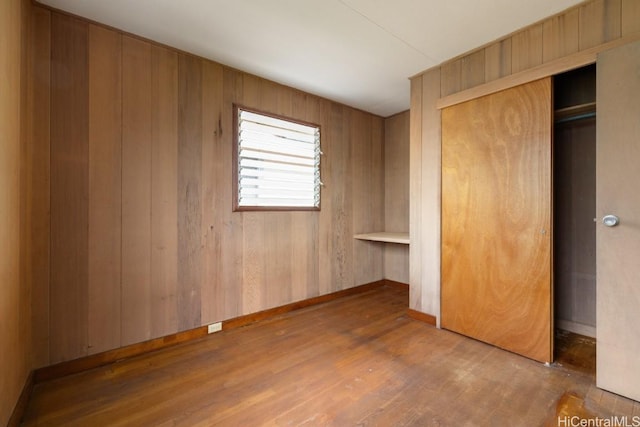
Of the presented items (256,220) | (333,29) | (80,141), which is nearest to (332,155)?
(256,220)

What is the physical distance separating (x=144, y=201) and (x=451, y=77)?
281cm

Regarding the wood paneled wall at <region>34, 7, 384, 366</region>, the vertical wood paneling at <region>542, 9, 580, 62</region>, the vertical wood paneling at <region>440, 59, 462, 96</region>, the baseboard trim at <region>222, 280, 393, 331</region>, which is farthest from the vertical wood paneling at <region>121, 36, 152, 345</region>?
the vertical wood paneling at <region>542, 9, 580, 62</region>

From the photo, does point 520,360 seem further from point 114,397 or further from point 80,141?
point 80,141

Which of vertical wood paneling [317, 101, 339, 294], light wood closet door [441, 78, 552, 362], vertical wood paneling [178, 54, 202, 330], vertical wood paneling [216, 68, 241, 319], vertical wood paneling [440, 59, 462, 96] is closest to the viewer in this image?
light wood closet door [441, 78, 552, 362]

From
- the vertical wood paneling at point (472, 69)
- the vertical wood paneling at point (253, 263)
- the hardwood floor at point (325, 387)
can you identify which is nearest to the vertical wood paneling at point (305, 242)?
the vertical wood paneling at point (253, 263)

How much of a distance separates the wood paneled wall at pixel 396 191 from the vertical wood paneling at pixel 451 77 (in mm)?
1251

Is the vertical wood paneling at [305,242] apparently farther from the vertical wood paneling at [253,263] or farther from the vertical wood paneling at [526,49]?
the vertical wood paneling at [526,49]

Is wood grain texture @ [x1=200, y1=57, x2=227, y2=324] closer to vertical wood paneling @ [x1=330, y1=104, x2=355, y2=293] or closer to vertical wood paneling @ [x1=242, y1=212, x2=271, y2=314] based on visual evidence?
vertical wood paneling @ [x1=242, y1=212, x2=271, y2=314]

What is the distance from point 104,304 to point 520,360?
305 centimetres

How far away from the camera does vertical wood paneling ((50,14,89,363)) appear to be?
1.87 metres

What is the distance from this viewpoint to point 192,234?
2.42 m

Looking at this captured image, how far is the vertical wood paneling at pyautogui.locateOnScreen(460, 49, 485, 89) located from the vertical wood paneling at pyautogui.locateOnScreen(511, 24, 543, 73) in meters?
0.22

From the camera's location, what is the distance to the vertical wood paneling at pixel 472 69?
2314 mm

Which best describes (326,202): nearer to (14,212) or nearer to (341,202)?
(341,202)
